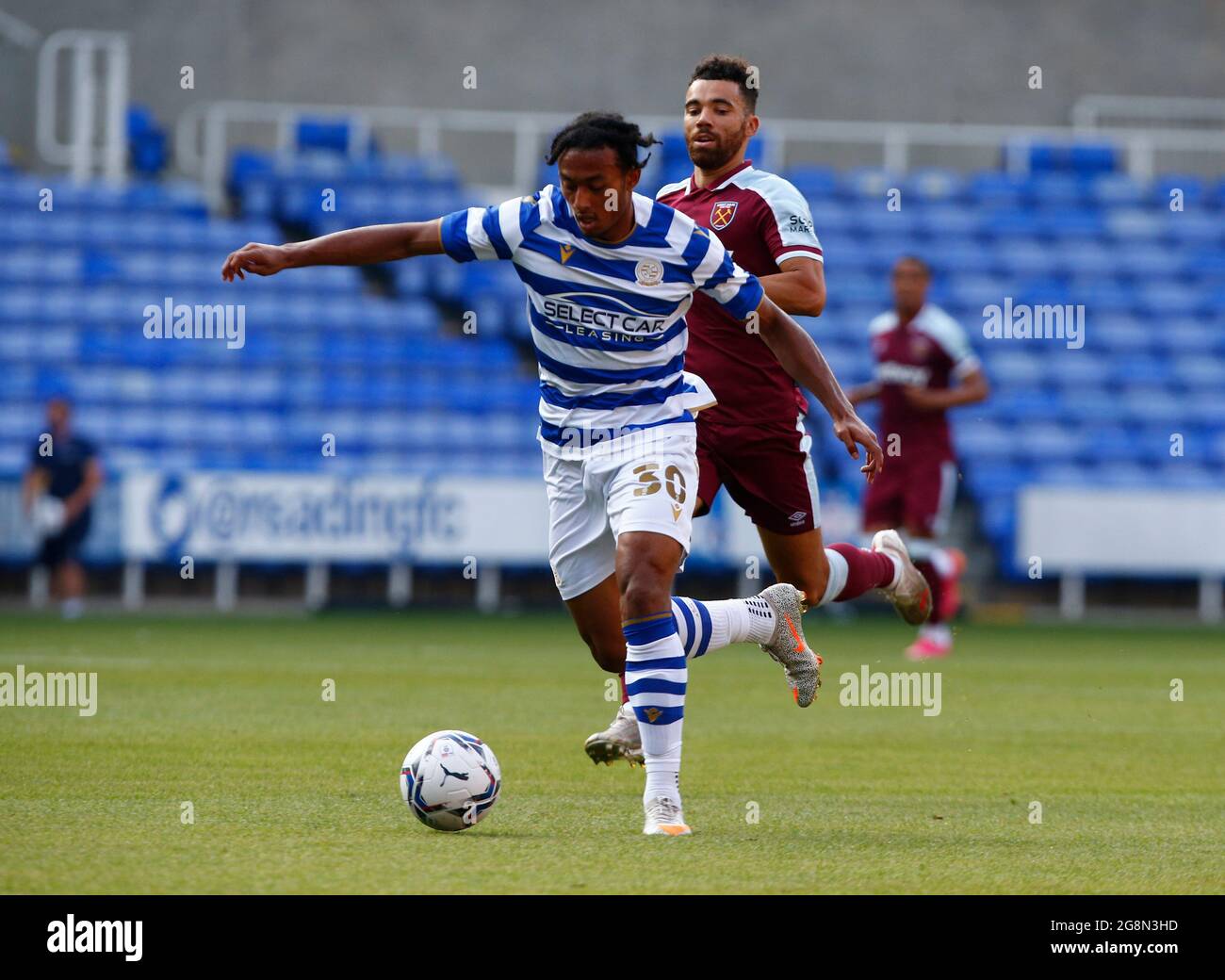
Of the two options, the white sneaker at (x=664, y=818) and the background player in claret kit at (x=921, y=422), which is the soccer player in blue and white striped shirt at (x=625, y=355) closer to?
the white sneaker at (x=664, y=818)

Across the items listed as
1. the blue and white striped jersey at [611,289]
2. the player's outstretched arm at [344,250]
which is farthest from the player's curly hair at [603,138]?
the player's outstretched arm at [344,250]

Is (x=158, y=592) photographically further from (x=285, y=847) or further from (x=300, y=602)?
(x=285, y=847)

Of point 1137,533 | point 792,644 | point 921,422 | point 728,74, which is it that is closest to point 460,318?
point 1137,533

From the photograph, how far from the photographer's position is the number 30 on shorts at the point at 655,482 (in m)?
5.81

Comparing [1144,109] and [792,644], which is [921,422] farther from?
[1144,109]

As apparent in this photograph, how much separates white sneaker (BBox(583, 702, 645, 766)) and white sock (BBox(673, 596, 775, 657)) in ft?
1.33

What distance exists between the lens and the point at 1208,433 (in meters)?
20.6

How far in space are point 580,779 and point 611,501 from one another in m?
1.45

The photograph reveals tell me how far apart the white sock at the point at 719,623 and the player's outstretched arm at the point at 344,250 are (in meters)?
1.44

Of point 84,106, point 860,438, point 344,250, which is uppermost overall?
point 84,106

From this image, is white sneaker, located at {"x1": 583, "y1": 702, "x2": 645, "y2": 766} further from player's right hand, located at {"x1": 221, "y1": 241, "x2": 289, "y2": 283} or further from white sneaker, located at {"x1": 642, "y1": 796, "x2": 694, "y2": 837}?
player's right hand, located at {"x1": 221, "y1": 241, "x2": 289, "y2": 283}

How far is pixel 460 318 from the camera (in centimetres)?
2166

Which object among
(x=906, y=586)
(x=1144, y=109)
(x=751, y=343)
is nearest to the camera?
(x=751, y=343)

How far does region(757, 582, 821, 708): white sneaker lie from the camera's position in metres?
6.71
